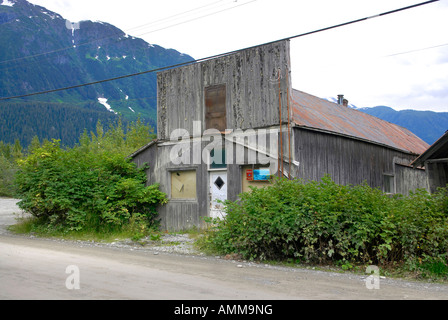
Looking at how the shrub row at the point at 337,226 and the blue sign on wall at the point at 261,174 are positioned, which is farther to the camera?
the blue sign on wall at the point at 261,174

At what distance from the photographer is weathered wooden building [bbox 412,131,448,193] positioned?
1148 centimetres

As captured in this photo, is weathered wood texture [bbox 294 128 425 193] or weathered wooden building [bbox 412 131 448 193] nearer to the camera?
weathered wooden building [bbox 412 131 448 193]

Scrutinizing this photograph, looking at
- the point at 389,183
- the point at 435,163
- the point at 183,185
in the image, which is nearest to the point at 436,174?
the point at 435,163

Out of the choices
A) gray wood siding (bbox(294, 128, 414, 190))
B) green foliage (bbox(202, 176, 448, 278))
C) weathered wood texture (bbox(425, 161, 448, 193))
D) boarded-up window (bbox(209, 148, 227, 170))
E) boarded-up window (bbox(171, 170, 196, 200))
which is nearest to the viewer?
green foliage (bbox(202, 176, 448, 278))

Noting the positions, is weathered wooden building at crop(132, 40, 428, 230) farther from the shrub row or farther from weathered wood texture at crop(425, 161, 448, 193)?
weathered wood texture at crop(425, 161, 448, 193)

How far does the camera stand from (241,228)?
9461 mm

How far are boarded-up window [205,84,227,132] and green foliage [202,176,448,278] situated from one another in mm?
4472

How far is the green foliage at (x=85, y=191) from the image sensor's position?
13.8 metres

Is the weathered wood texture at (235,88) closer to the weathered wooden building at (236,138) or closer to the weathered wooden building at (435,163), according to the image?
the weathered wooden building at (236,138)

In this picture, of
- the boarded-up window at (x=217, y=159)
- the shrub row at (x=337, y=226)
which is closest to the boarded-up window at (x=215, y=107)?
the boarded-up window at (x=217, y=159)

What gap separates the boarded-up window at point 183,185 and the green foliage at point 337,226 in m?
4.60

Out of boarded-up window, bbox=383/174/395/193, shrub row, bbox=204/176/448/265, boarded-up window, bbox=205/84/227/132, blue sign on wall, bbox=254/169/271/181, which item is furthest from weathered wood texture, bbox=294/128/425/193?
shrub row, bbox=204/176/448/265

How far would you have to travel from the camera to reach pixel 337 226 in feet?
28.1
